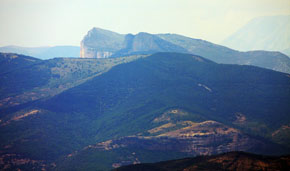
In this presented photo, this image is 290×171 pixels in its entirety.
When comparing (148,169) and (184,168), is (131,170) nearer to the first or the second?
(148,169)

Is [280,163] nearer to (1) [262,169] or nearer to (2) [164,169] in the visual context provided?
(1) [262,169]

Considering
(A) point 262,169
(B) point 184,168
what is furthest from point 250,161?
(B) point 184,168

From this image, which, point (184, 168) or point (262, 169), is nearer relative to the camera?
point (262, 169)

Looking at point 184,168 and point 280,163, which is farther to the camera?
point 184,168

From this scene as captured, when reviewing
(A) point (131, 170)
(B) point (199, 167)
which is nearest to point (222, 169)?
(B) point (199, 167)

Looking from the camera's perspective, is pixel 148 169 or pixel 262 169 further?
pixel 148 169

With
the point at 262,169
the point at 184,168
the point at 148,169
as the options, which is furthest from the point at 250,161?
the point at 148,169

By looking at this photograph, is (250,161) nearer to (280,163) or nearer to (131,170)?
(280,163)
